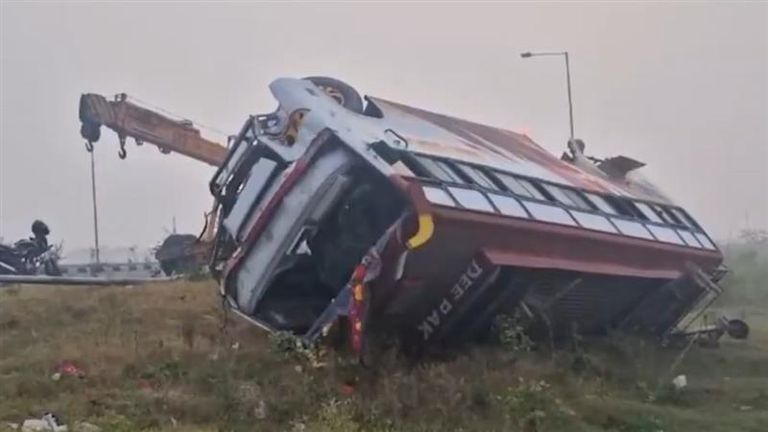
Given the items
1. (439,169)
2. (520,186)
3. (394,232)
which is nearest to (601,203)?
(520,186)

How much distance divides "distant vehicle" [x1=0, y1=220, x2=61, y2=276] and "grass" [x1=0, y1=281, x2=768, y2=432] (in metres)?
5.53

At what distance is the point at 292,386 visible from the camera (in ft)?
22.3

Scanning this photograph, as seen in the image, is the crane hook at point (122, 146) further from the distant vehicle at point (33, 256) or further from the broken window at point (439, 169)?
the broken window at point (439, 169)

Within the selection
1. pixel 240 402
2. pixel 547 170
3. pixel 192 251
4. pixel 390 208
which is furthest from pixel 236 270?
pixel 192 251

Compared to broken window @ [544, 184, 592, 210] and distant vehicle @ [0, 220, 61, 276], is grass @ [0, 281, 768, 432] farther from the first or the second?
distant vehicle @ [0, 220, 61, 276]

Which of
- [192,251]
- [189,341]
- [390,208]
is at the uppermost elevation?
[390,208]

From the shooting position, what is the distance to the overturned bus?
7.30m

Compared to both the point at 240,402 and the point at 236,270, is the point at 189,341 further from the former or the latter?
the point at 240,402

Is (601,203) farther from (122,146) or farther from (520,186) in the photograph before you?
(122,146)

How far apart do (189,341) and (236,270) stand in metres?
0.64

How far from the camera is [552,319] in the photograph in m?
8.93

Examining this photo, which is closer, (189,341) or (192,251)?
(189,341)

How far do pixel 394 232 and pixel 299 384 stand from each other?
1186mm

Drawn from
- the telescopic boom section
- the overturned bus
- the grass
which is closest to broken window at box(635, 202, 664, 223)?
the overturned bus
